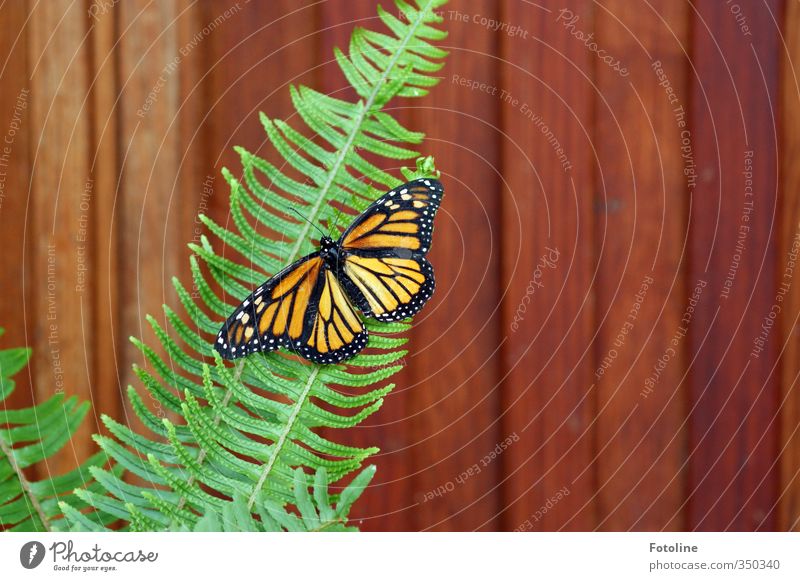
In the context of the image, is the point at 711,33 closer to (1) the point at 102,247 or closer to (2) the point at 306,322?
(2) the point at 306,322

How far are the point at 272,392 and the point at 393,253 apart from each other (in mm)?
119

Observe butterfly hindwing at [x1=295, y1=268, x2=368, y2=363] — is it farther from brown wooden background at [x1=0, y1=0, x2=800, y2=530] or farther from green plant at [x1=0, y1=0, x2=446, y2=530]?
brown wooden background at [x1=0, y1=0, x2=800, y2=530]

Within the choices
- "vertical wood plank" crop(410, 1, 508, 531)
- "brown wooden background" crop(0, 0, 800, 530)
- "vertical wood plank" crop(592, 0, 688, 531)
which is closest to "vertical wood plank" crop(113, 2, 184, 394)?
"brown wooden background" crop(0, 0, 800, 530)

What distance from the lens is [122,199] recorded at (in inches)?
23.5

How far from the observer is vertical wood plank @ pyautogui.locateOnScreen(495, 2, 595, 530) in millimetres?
597

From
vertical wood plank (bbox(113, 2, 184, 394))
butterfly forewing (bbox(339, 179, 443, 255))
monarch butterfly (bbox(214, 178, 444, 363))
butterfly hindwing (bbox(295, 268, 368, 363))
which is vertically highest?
vertical wood plank (bbox(113, 2, 184, 394))

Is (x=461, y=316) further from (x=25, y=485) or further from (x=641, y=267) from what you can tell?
(x=25, y=485)

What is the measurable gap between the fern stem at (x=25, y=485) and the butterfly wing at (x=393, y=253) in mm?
188

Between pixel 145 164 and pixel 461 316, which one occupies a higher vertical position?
pixel 145 164

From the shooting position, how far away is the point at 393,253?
424 millimetres

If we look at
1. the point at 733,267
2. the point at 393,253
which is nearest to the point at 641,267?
the point at 733,267

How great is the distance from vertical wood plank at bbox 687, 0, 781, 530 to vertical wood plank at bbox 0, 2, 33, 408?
0.54m

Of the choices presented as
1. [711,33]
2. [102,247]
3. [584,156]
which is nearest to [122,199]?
[102,247]

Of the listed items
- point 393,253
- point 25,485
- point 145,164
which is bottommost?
point 25,485
